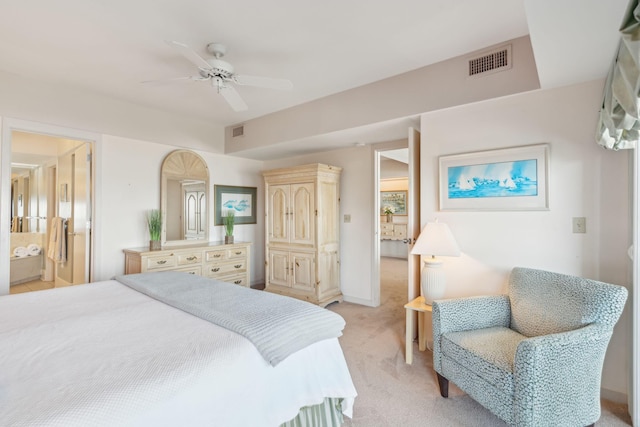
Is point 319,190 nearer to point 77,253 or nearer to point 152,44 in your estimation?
point 152,44

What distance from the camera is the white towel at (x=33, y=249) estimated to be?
4961 mm

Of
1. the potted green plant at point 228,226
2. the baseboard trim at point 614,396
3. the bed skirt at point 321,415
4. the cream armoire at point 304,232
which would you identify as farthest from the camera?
the potted green plant at point 228,226

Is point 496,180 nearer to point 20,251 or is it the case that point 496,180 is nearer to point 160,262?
point 160,262

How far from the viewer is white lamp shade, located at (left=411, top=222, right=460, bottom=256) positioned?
2385 millimetres

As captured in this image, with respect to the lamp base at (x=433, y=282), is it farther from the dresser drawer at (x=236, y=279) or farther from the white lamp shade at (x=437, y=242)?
the dresser drawer at (x=236, y=279)

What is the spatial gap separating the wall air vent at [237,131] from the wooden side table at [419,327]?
3.21 m

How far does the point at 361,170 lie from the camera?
4.06m

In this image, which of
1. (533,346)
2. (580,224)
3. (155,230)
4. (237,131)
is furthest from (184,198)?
(580,224)

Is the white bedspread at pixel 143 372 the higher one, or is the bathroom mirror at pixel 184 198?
the bathroom mirror at pixel 184 198

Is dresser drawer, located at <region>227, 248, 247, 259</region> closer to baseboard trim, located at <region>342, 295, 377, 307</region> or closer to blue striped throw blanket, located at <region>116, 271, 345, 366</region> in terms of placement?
baseboard trim, located at <region>342, 295, 377, 307</region>

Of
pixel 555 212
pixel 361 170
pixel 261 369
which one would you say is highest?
pixel 361 170

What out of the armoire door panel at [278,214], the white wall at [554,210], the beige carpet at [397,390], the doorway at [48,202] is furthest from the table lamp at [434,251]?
the doorway at [48,202]

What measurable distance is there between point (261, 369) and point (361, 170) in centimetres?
317

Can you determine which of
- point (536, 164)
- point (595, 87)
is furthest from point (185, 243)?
point (595, 87)
